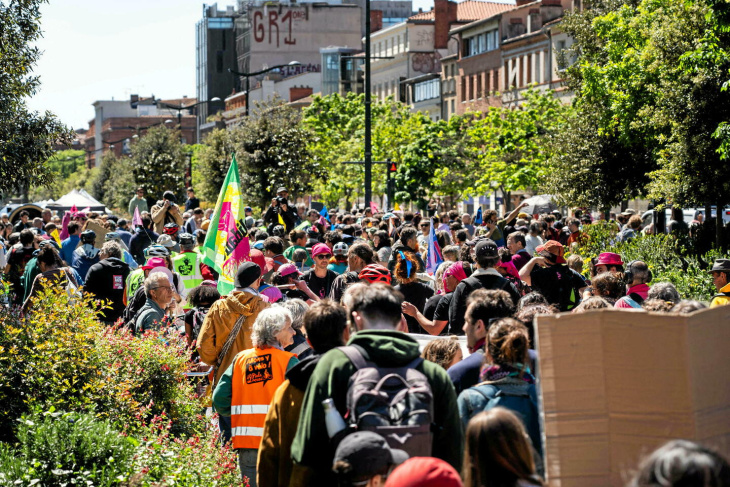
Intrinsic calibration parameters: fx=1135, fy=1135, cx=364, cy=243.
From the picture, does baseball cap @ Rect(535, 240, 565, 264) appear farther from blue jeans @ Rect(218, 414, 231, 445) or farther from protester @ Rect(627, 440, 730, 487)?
protester @ Rect(627, 440, 730, 487)

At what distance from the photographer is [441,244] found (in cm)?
1628

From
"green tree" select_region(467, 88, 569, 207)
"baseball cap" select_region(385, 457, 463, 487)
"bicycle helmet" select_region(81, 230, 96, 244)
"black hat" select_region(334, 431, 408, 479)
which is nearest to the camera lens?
"baseball cap" select_region(385, 457, 463, 487)

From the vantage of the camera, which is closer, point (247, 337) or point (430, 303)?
point (247, 337)

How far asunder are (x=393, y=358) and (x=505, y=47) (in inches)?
3186

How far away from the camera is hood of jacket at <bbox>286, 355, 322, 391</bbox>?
207 inches

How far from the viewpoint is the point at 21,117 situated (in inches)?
517

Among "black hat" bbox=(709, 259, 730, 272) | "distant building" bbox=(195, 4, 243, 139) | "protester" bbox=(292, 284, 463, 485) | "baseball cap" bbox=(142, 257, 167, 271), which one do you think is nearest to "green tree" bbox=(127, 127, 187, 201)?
"baseball cap" bbox=(142, 257, 167, 271)

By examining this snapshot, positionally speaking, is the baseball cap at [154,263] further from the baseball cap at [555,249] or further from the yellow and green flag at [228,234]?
the baseball cap at [555,249]

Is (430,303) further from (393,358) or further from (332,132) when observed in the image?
(332,132)

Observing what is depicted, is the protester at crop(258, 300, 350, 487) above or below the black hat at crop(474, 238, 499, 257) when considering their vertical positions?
below

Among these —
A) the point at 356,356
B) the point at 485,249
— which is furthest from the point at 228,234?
the point at 356,356

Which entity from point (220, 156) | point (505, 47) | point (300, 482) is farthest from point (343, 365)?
point (505, 47)

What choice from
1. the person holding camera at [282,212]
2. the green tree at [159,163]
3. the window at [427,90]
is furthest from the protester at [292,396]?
the window at [427,90]

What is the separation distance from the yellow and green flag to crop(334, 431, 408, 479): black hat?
7.46 meters
